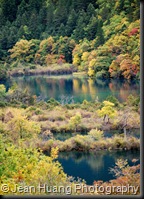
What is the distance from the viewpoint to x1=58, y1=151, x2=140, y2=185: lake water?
478 centimetres

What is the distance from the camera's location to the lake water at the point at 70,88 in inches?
247

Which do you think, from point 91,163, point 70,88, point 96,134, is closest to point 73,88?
point 70,88

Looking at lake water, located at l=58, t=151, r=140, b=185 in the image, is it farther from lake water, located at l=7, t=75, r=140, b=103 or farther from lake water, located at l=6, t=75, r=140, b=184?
lake water, located at l=7, t=75, r=140, b=103

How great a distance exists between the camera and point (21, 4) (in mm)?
5898

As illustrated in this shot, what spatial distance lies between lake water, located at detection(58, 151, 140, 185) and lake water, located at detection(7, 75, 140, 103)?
44.0 inches

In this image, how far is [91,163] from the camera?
516cm

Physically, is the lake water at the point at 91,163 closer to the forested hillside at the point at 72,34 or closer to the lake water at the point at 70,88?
the lake water at the point at 70,88

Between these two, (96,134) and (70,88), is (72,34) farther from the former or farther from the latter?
(96,134)

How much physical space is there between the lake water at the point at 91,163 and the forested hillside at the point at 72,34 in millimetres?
1477

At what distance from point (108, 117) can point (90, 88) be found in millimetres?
672

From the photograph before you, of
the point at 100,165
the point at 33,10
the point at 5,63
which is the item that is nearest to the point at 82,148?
the point at 100,165

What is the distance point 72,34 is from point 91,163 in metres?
2.51

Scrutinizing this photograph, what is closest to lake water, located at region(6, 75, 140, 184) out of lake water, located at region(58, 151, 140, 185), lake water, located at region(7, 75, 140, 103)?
lake water, located at region(7, 75, 140, 103)

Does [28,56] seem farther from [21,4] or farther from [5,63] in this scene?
[21,4]
